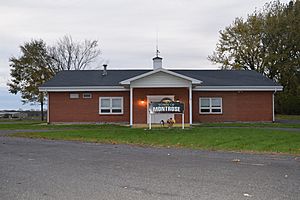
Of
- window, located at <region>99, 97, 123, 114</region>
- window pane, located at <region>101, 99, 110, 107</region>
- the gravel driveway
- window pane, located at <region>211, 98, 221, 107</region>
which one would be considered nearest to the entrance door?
window, located at <region>99, 97, 123, 114</region>

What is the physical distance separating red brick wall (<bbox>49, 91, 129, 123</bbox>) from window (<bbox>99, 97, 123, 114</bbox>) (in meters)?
0.23

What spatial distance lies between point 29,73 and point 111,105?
22.3 metres

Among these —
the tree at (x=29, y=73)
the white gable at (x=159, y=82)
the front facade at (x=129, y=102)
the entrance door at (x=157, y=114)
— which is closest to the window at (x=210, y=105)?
the front facade at (x=129, y=102)

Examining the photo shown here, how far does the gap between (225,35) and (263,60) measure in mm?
6006

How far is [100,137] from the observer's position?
64.9 ft

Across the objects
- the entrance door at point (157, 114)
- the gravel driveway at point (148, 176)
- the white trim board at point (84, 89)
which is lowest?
the gravel driveway at point (148, 176)

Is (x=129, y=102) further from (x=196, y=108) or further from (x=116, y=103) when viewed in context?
(x=196, y=108)

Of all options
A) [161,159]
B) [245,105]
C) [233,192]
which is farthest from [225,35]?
[233,192]

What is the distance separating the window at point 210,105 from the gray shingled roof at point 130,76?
3.79ft

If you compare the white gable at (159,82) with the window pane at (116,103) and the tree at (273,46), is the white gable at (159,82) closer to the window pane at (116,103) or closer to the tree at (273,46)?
the window pane at (116,103)

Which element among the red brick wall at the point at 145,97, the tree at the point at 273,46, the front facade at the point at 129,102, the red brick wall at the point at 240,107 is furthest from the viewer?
the tree at the point at 273,46

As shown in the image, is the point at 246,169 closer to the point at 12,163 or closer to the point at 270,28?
the point at 12,163

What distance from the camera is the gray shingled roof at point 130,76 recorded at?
31106 mm

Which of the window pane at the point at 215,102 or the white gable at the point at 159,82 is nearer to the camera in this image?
the white gable at the point at 159,82
